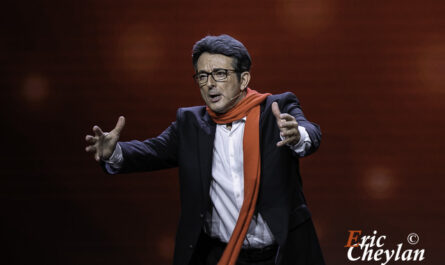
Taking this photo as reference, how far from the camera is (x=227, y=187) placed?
2.04 m

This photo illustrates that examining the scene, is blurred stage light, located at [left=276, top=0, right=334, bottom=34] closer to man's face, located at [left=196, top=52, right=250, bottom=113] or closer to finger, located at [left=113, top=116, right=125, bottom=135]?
man's face, located at [left=196, top=52, right=250, bottom=113]

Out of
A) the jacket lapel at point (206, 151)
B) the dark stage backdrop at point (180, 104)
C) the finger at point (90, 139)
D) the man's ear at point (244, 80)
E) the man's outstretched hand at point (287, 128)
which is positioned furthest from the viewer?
the dark stage backdrop at point (180, 104)

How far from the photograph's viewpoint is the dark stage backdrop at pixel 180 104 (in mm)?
3260

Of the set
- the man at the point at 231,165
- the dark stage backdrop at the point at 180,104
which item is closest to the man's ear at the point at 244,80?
the man at the point at 231,165

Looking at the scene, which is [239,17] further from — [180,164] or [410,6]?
[180,164]

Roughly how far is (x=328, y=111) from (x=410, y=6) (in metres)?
0.90

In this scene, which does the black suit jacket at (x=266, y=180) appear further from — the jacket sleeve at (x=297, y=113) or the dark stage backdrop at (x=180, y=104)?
the dark stage backdrop at (x=180, y=104)

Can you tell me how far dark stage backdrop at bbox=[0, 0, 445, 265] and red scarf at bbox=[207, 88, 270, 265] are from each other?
4.07 feet

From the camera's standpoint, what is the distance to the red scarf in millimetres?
1940

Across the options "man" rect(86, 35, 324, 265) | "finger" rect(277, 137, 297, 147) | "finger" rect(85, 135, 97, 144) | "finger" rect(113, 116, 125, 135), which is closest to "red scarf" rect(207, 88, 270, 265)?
"man" rect(86, 35, 324, 265)

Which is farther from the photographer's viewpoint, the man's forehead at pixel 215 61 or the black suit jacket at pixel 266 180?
the man's forehead at pixel 215 61

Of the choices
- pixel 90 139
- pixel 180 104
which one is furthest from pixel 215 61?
pixel 180 104

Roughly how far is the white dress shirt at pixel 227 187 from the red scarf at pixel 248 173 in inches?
2.2

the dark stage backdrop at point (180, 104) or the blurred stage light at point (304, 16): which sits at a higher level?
the blurred stage light at point (304, 16)
